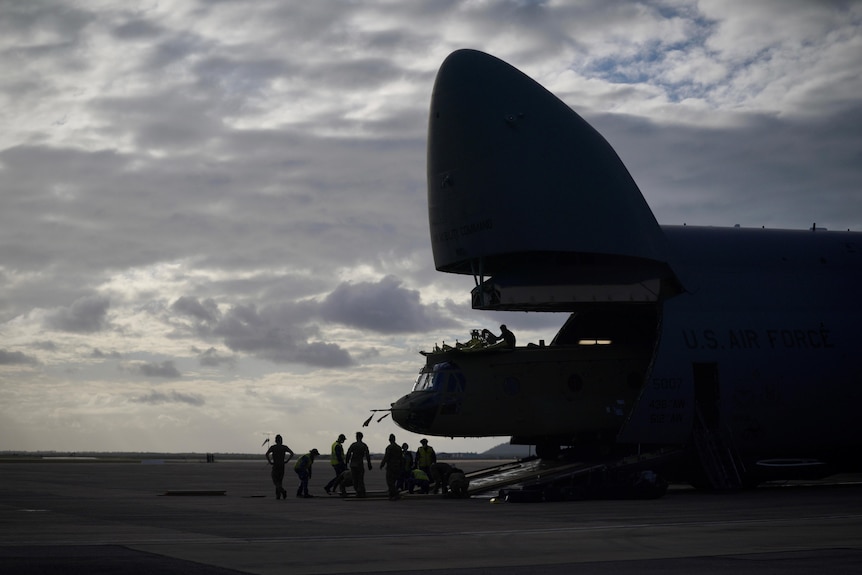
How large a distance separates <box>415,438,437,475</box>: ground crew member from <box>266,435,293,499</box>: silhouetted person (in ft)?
14.7

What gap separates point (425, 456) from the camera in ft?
101

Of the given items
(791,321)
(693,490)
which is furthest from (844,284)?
(693,490)

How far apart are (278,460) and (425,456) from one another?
16.5ft

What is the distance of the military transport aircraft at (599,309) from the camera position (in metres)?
28.7

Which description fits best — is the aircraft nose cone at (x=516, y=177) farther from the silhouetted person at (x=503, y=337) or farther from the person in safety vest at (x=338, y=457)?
the person in safety vest at (x=338, y=457)

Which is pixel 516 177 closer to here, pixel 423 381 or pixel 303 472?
pixel 423 381

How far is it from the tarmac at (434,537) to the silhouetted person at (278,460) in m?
2.78

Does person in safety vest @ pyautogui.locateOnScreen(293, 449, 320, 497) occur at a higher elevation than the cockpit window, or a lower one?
lower

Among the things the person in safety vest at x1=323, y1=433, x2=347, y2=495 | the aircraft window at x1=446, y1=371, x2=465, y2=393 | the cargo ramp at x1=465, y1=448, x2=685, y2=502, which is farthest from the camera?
the person in safety vest at x1=323, y1=433, x2=347, y2=495

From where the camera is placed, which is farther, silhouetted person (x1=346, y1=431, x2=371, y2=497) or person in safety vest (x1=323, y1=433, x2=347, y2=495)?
person in safety vest (x1=323, y1=433, x2=347, y2=495)

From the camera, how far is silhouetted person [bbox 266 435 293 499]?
27.9 m

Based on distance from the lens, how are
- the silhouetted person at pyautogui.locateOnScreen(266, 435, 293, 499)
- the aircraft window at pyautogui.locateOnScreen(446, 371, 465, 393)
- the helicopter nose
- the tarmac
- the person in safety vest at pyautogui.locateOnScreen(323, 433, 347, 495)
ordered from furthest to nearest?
1. the person in safety vest at pyautogui.locateOnScreen(323, 433, 347, 495)
2. the aircraft window at pyautogui.locateOnScreen(446, 371, 465, 393)
3. the helicopter nose
4. the silhouetted person at pyautogui.locateOnScreen(266, 435, 293, 499)
5. the tarmac

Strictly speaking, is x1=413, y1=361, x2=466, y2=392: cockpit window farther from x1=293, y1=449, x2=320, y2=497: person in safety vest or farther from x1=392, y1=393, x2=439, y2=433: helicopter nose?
x1=293, y1=449, x2=320, y2=497: person in safety vest

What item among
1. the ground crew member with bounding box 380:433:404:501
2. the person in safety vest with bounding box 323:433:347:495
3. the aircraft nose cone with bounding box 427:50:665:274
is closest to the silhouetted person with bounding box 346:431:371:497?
the ground crew member with bounding box 380:433:404:501
